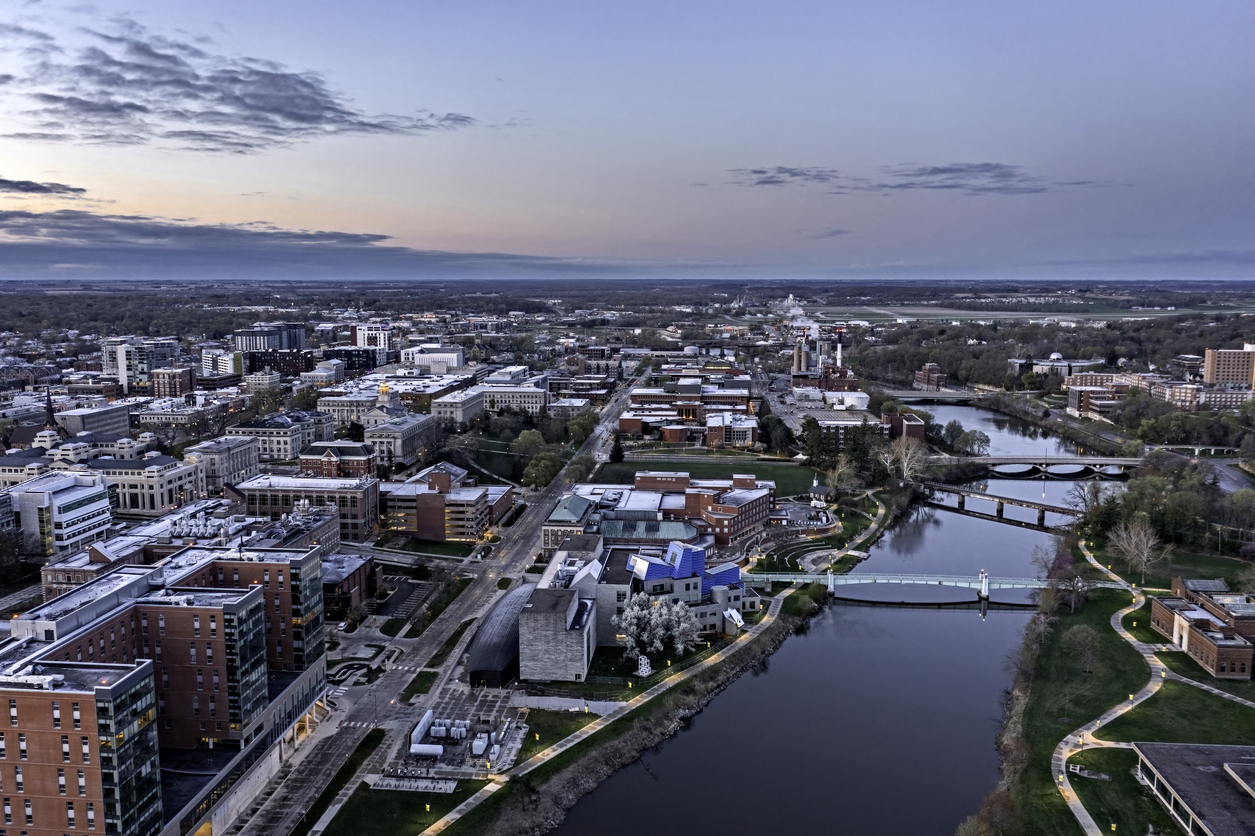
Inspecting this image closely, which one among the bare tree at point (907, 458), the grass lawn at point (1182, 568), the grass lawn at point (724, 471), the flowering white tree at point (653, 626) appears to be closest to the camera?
the flowering white tree at point (653, 626)

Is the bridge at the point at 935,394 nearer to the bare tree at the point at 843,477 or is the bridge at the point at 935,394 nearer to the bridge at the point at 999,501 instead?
the bridge at the point at 999,501

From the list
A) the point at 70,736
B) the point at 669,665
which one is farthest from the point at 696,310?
the point at 70,736

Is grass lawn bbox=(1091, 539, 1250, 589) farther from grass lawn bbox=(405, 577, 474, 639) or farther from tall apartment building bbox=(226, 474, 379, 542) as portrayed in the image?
tall apartment building bbox=(226, 474, 379, 542)

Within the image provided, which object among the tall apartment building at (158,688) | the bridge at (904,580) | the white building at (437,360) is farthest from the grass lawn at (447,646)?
the white building at (437,360)

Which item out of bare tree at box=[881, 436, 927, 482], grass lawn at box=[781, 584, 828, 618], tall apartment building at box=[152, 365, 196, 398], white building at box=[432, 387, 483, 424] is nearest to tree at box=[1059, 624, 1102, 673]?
grass lawn at box=[781, 584, 828, 618]

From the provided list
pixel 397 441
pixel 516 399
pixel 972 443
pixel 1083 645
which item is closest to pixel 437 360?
pixel 516 399

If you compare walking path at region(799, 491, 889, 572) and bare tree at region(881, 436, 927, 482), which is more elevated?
bare tree at region(881, 436, 927, 482)
